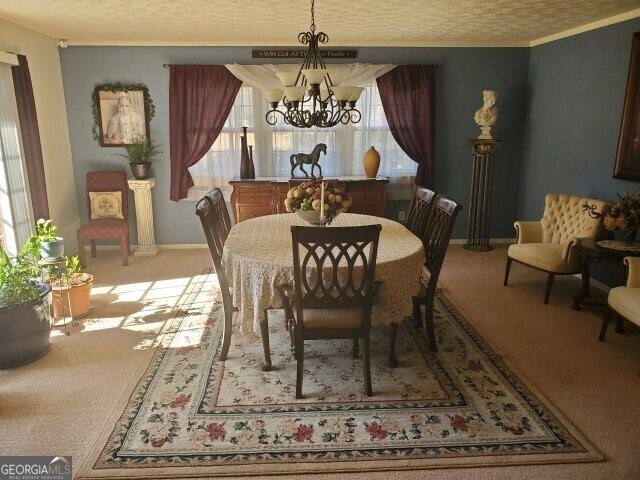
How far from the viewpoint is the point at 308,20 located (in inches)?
157

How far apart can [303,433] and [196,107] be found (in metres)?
3.89

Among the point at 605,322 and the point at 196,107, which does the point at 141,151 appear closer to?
the point at 196,107

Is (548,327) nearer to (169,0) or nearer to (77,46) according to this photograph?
(169,0)

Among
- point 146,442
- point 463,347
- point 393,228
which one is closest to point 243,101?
point 393,228

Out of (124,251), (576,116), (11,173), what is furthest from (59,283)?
(576,116)

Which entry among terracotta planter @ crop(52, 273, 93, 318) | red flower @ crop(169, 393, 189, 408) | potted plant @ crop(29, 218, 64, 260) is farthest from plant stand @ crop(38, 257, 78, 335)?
red flower @ crop(169, 393, 189, 408)

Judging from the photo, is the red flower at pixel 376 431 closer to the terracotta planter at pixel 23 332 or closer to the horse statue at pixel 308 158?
the terracotta planter at pixel 23 332

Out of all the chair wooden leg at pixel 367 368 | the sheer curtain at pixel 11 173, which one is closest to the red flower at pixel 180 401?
the chair wooden leg at pixel 367 368

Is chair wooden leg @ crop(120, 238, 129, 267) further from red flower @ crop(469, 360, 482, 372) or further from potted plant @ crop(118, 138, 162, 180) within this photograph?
red flower @ crop(469, 360, 482, 372)

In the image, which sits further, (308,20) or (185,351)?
(308,20)

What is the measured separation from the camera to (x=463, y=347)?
10.3 ft

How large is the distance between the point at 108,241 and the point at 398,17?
156 inches

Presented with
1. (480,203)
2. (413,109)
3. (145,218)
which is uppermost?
(413,109)

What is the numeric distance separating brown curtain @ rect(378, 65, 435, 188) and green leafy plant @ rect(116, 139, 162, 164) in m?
2.59
